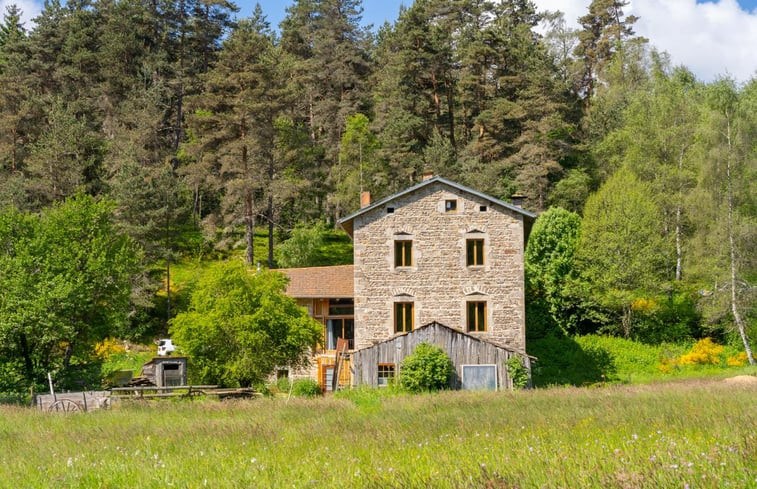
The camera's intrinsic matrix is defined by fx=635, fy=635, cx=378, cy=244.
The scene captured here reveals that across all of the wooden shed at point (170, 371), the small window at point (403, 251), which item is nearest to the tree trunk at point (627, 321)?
the small window at point (403, 251)

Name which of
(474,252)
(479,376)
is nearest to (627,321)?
(474,252)

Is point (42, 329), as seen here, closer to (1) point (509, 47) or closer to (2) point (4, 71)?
(1) point (509, 47)

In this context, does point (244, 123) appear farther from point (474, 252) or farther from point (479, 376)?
point (479, 376)

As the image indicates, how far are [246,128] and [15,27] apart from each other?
38538 millimetres

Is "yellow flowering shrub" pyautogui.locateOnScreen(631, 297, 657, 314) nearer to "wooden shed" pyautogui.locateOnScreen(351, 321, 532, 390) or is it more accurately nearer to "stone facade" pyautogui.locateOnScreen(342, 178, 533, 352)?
"stone facade" pyautogui.locateOnScreen(342, 178, 533, 352)

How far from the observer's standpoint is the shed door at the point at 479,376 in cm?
2581

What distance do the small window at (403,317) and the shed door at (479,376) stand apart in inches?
139

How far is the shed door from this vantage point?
25.8m

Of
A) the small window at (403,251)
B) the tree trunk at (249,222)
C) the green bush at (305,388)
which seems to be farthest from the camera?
the tree trunk at (249,222)

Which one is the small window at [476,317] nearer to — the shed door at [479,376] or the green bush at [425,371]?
the shed door at [479,376]

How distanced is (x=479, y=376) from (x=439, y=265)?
206 inches

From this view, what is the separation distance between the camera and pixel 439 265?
28328 millimetres

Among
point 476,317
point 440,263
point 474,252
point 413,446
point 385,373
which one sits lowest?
point 385,373

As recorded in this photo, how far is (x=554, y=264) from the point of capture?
36.4 meters
